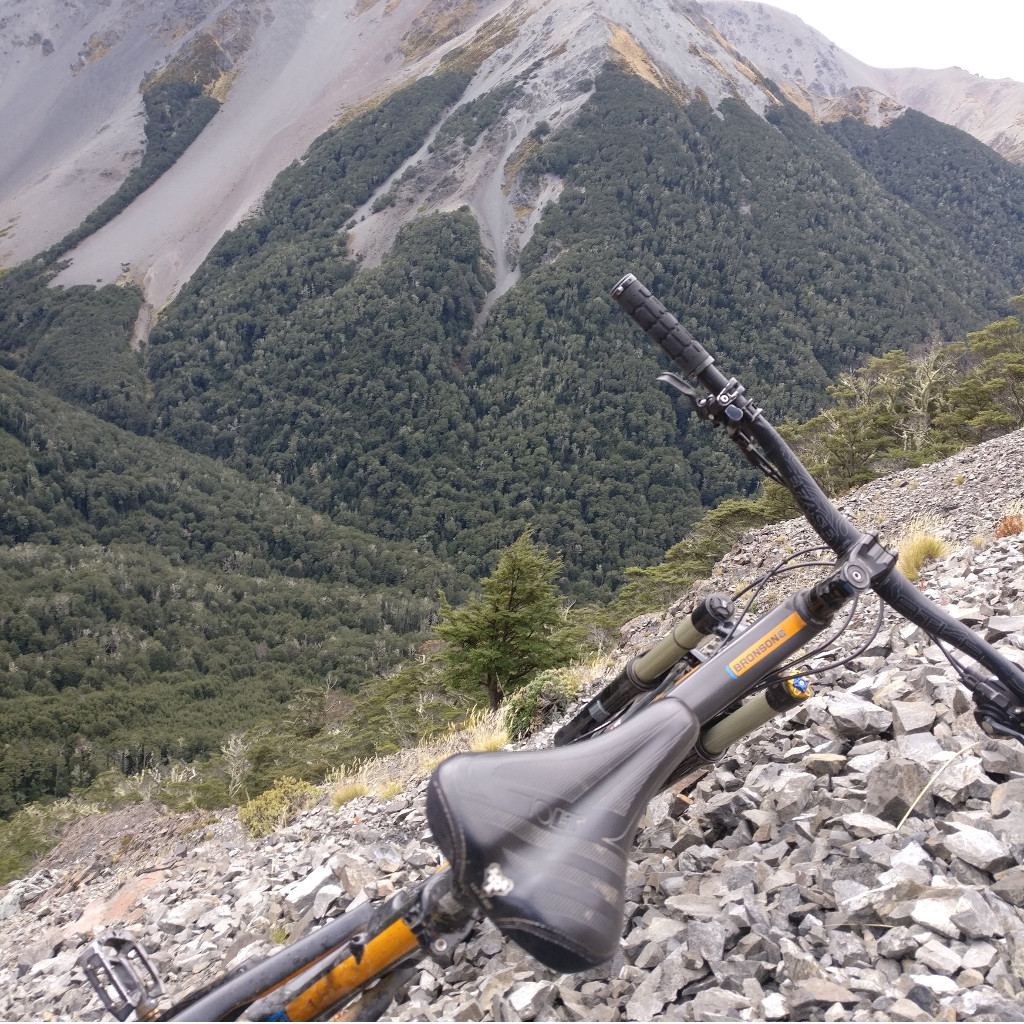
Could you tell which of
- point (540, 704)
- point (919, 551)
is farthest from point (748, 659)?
point (540, 704)

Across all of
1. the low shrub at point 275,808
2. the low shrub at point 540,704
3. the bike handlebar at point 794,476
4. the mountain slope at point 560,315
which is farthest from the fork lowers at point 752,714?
the mountain slope at point 560,315

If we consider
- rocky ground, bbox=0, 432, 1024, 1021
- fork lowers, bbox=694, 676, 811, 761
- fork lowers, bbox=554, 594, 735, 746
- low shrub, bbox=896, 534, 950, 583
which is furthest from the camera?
low shrub, bbox=896, 534, 950, 583

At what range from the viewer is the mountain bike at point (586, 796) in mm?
1722

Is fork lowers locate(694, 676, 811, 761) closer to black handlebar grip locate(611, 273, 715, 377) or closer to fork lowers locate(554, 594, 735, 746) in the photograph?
fork lowers locate(554, 594, 735, 746)

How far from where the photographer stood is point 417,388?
16375cm

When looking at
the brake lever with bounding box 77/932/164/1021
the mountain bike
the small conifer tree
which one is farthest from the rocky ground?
the small conifer tree

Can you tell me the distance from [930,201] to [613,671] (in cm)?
23623

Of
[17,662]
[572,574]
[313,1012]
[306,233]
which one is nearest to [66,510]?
[17,662]

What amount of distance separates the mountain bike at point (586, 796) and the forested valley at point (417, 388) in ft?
302

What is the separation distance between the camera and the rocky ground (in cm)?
214

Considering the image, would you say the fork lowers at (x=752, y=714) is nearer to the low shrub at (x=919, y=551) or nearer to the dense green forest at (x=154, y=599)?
the low shrub at (x=919, y=551)

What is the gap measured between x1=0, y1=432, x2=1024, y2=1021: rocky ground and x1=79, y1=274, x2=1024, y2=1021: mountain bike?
400 millimetres

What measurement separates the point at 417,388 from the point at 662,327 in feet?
543

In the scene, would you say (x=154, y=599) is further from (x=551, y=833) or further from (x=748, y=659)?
(x=551, y=833)
